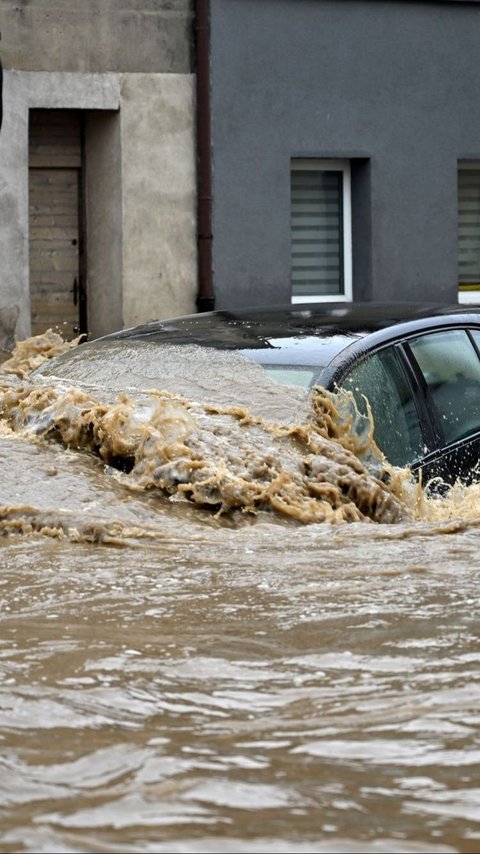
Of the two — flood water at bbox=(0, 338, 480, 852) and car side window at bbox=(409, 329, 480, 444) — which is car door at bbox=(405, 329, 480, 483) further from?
flood water at bbox=(0, 338, 480, 852)

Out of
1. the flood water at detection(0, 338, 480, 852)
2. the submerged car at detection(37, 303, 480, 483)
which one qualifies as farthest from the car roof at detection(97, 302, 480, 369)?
the flood water at detection(0, 338, 480, 852)

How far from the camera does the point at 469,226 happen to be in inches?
664

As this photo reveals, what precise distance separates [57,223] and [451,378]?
30.7 feet

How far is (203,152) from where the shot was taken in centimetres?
1522

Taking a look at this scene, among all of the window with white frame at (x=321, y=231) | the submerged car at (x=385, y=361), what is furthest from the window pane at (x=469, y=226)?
the submerged car at (x=385, y=361)

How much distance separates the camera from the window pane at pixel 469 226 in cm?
1680

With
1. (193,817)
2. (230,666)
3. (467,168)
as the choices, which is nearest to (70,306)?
(467,168)

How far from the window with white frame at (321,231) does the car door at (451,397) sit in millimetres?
9031

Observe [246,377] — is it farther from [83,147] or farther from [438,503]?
[83,147]

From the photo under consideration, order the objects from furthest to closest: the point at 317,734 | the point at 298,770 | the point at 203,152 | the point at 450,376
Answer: the point at 203,152
the point at 450,376
the point at 317,734
the point at 298,770

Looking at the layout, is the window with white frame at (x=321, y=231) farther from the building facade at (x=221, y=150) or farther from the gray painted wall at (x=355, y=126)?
the gray painted wall at (x=355, y=126)

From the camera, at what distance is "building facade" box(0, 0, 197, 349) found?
1462 centimetres

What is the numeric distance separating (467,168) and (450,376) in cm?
1036

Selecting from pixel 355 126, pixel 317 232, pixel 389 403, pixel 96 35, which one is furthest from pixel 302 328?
pixel 317 232
